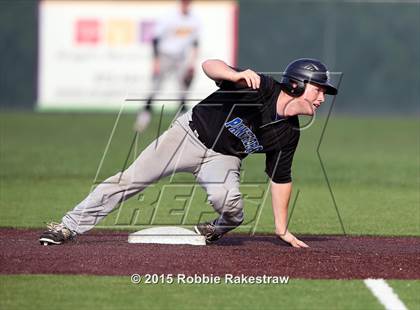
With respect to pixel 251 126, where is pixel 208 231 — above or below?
below

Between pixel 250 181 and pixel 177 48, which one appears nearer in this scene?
pixel 250 181

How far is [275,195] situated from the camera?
8438mm

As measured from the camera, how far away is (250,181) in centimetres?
1423

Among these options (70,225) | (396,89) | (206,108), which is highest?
(206,108)

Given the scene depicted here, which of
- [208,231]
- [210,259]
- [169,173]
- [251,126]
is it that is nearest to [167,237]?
[208,231]

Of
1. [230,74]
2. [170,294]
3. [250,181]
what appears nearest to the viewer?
[170,294]

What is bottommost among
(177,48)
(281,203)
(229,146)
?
(177,48)

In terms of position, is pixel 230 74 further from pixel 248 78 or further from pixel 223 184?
pixel 223 184

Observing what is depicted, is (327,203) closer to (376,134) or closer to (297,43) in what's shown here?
(376,134)

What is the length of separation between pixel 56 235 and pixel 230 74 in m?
1.92

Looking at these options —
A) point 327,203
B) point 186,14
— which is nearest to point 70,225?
point 327,203

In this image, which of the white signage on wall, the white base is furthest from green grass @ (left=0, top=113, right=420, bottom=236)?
the white signage on wall

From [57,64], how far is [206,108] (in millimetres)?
19226

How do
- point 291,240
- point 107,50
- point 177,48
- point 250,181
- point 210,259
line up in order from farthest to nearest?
point 107,50 → point 177,48 → point 250,181 → point 291,240 → point 210,259
